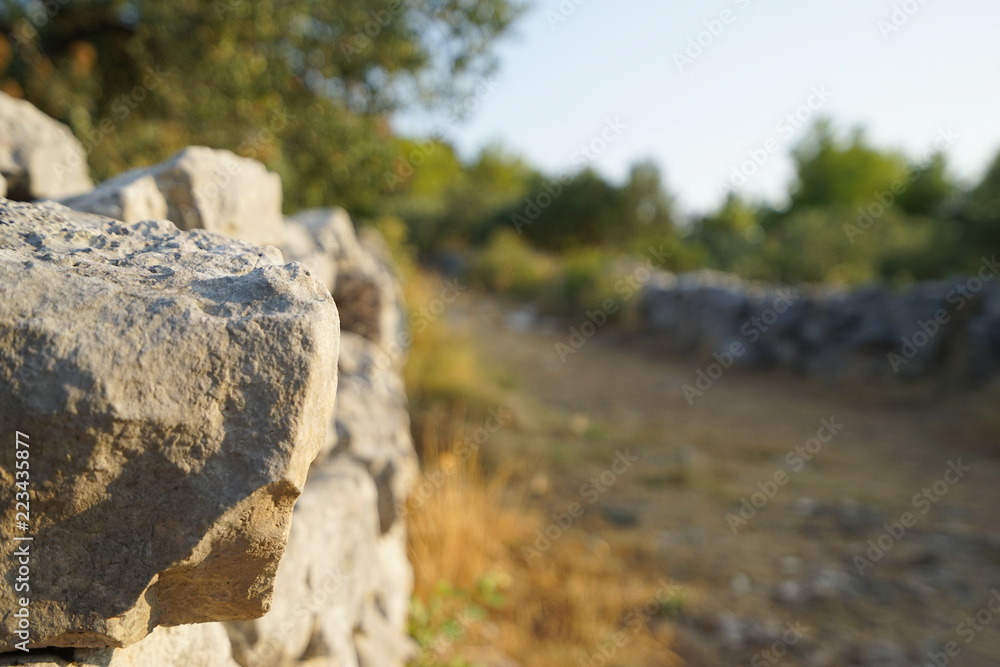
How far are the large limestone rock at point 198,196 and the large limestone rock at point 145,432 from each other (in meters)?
0.63

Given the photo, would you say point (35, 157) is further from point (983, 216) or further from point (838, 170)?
point (838, 170)

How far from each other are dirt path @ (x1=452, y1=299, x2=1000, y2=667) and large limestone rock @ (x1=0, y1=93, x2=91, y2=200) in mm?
3036

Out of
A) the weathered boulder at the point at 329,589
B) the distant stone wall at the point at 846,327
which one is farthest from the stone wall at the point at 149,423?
the distant stone wall at the point at 846,327

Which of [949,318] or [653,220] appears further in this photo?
[653,220]

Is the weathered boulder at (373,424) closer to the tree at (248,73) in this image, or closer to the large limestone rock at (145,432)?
the large limestone rock at (145,432)

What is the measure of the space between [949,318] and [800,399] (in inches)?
68.3

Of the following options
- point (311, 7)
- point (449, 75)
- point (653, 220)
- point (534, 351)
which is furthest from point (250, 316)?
point (653, 220)

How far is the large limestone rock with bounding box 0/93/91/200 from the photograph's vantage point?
5.53ft

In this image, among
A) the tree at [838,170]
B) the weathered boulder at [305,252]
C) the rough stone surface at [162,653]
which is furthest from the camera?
the tree at [838,170]

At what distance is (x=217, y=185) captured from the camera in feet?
5.92

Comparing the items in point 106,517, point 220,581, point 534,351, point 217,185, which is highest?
point 217,185

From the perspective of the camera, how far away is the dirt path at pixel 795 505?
2.86 meters

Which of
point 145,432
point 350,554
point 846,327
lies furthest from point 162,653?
point 846,327

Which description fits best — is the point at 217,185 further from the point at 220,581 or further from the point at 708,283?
the point at 708,283
